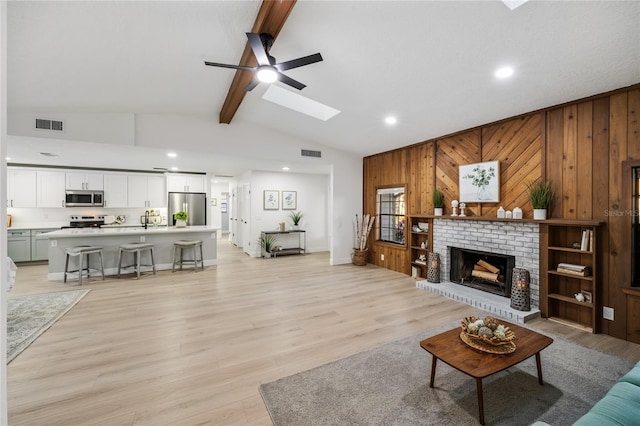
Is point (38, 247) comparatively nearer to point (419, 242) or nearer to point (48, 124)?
point (48, 124)

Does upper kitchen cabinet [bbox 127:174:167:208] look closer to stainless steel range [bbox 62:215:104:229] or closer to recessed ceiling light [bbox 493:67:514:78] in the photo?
stainless steel range [bbox 62:215:104:229]

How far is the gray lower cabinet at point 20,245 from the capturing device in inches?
242

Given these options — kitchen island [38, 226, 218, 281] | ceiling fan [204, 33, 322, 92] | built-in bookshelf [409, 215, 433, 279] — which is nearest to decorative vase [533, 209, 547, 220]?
built-in bookshelf [409, 215, 433, 279]

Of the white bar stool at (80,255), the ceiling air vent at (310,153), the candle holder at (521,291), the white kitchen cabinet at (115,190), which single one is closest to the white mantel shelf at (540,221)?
the candle holder at (521,291)

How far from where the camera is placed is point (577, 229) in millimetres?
3332

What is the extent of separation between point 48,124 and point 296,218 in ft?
18.4

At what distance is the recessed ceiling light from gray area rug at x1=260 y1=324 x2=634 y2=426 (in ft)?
9.74

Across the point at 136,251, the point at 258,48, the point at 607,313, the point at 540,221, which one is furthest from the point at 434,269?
the point at 136,251

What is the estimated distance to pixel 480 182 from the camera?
4309 mm

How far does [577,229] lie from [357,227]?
4.28m

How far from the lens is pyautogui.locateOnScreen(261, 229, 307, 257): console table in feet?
26.2

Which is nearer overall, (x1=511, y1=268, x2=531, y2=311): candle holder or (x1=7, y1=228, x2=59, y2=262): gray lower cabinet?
(x1=511, y1=268, x2=531, y2=311): candle holder

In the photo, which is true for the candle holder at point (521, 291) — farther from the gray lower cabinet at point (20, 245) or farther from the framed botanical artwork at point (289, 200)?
the gray lower cabinet at point (20, 245)

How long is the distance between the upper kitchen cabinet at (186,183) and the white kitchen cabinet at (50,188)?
244cm
